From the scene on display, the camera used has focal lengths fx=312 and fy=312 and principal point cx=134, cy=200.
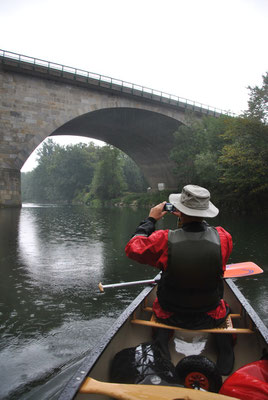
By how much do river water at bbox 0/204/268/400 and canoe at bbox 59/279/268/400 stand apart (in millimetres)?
695

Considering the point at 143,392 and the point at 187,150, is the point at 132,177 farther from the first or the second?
the point at 143,392

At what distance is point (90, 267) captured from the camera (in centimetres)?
613

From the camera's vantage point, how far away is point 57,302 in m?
4.26

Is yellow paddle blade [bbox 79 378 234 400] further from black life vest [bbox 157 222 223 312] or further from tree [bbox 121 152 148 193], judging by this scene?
tree [bbox 121 152 148 193]

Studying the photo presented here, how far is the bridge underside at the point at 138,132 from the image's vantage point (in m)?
28.4

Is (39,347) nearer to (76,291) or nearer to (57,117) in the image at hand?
(76,291)

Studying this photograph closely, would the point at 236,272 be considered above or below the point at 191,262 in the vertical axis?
below

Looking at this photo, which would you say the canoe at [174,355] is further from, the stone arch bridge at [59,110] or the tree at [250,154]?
the stone arch bridge at [59,110]

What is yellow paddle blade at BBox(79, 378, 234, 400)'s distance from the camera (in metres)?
1.44

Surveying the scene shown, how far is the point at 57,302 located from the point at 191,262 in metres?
2.80

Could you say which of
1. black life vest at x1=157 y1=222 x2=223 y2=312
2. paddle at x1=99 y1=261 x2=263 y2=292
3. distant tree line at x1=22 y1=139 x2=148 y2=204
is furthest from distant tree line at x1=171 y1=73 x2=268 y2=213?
distant tree line at x1=22 y1=139 x2=148 y2=204

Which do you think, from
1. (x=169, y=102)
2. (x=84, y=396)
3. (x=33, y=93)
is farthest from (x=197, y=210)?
(x=169, y=102)

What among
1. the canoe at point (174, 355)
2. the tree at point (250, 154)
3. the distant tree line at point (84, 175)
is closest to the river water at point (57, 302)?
the canoe at point (174, 355)

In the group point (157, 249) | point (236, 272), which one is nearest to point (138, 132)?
point (236, 272)
